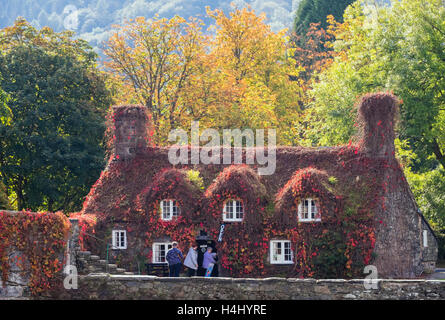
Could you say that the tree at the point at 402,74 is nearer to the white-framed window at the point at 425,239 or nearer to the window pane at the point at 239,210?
the white-framed window at the point at 425,239

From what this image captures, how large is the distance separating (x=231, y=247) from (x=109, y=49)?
25104 millimetres

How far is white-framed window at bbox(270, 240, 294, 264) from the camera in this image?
3488 cm

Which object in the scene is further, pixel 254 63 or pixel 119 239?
pixel 254 63

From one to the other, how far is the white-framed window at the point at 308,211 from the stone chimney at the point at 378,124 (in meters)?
4.03

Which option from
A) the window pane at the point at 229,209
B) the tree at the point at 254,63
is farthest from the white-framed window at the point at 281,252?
the tree at the point at 254,63

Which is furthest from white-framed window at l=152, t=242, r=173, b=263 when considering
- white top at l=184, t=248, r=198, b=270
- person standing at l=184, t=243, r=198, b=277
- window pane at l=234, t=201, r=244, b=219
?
window pane at l=234, t=201, r=244, b=219

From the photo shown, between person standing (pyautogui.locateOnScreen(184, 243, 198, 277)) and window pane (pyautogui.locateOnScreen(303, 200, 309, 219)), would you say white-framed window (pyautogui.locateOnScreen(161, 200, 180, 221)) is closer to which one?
person standing (pyautogui.locateOnScreen(184, 243, 198, 277))

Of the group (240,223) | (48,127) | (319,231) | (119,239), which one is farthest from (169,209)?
(48,127)

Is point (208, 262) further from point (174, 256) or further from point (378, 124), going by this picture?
point (378, 124)

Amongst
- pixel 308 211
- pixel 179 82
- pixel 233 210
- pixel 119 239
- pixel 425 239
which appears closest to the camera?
pixel 308 211

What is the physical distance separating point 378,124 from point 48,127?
21.9 meters

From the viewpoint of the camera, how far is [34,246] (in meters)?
27.3

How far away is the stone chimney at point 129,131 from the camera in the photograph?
38.9 metres
